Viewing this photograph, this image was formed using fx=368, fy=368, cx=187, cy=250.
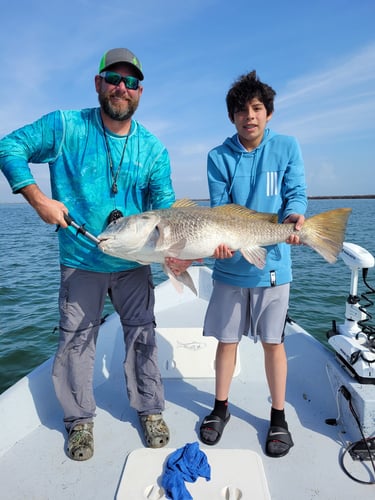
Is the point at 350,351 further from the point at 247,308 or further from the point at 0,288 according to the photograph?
the point at 0,288

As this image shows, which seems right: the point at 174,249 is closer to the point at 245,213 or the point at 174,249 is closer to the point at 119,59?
the point at 245,213

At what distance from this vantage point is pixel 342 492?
2.91m

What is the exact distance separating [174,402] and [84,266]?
6.53 feet

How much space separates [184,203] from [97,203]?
31.6 inches

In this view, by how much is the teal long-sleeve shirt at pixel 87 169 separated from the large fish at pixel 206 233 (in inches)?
13.5

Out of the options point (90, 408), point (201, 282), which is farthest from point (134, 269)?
point (201, 282)

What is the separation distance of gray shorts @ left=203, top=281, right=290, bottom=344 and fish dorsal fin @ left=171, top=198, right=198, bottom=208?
2.63ft

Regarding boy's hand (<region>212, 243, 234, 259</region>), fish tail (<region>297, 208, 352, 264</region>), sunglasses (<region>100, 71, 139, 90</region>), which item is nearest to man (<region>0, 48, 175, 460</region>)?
sunglasses (<region>100, 71, 139, 90</region>)

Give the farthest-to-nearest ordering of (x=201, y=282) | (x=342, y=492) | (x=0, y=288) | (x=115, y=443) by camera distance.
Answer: (x=0, y=288) < (x=201, y=282) < (x=115, y=443) < (x=342, y=492)

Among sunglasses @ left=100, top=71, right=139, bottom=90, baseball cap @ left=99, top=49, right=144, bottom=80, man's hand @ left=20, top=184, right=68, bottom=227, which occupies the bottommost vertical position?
man's hand @ left=20, top=184, right=68, bottom=227

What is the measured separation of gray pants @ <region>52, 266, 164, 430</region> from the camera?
11.3 feet

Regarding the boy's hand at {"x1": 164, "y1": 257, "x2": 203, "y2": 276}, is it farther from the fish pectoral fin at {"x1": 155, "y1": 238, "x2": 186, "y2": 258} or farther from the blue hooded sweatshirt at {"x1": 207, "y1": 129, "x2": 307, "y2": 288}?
the blue hooded sweatshirt at {"x1": 207, "y1": 129, "x2": 307, "y2": 288}

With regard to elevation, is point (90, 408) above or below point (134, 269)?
below

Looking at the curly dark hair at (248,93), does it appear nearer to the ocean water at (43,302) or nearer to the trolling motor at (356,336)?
the trolling motor at (356,336)
